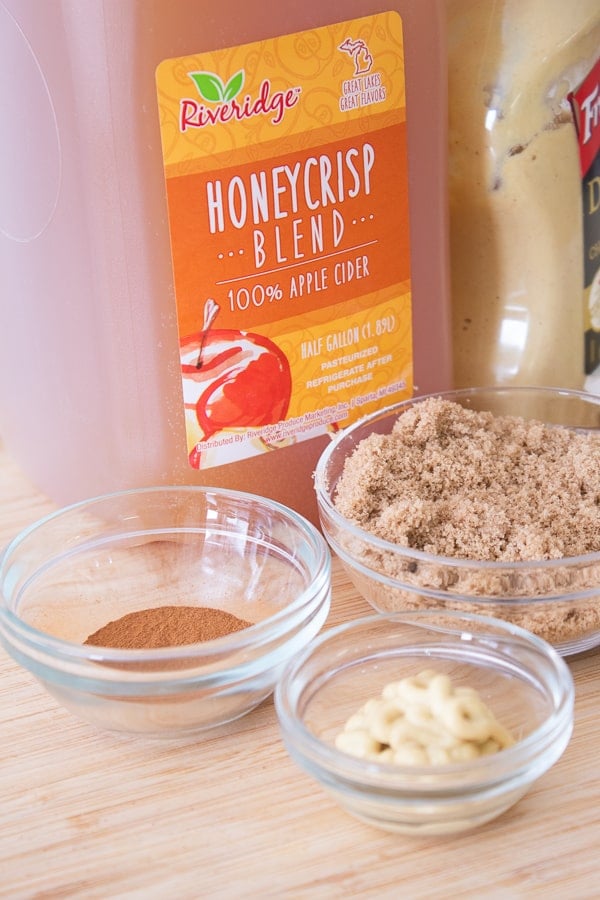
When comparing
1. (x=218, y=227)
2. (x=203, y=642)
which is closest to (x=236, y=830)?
(x=203, y=642)

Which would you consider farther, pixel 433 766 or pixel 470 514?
pixel 470 514

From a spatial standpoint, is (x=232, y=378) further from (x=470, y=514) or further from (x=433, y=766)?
(x=433, y=766)

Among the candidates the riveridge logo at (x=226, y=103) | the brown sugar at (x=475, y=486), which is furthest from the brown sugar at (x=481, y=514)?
the riveridge logo at (x=226, y=103)

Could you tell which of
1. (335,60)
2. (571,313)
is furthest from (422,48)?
(571,313)

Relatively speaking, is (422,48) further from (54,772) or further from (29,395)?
(54,772)

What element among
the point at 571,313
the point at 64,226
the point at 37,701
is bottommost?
the point at 37,701
